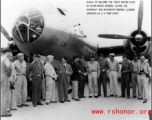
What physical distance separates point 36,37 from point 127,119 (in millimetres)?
4975

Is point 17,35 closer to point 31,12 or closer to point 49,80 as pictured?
point 31,12

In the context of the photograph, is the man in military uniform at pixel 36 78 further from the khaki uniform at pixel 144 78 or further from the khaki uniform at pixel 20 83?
the khaki uniform at pixel 144 78

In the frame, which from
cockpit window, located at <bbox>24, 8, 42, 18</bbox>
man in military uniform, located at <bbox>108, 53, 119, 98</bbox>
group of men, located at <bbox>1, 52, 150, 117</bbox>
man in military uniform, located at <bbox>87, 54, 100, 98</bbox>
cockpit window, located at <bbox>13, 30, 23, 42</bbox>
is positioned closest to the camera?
group of men, located at <bbox>1, 52, 150, 117</bbox>

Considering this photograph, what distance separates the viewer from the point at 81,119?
5.71 metres

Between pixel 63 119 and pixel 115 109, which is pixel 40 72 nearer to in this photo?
pixel 63 119

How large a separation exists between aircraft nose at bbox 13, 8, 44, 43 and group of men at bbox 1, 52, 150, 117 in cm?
124

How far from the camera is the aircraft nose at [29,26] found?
25.9 feet

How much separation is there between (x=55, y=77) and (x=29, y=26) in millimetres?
2444

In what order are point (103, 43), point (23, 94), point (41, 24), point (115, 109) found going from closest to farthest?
1. point (115, 109)
2. point (23, 94)
3. point (41, 24)
4. point (103, 43)

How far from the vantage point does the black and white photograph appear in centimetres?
617

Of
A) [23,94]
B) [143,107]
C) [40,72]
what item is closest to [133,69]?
[143,107]

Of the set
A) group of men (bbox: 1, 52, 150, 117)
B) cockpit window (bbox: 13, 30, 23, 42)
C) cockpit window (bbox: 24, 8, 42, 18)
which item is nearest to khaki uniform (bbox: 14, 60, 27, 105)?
group of men (bbox: 1, 52, 150, 117)

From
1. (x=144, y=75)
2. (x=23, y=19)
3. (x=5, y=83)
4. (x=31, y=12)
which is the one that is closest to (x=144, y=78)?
(x=144, y=75)

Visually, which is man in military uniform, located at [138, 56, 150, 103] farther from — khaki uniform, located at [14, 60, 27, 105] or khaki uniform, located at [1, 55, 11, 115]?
khaki uniform, located at [1, 55, 11, 115]
